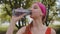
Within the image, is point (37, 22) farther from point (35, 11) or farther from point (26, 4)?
point (26, 4)

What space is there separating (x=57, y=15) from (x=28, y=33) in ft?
1.93

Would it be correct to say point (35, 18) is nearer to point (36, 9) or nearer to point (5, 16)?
point (36, 9)

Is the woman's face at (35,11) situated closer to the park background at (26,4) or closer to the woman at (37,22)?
the woman at (37,22)

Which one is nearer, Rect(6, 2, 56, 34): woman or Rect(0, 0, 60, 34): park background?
Rect(6, 2, 56, 34): woman

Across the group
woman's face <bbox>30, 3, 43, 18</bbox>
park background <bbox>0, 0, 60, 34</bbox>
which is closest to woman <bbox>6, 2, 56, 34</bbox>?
woman's face <bbox>30, 3, 43, 18</bbox>

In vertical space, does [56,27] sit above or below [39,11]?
below

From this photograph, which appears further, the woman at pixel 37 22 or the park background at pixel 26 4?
the park background at pixel 26 4

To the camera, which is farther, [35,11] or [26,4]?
[26,4]

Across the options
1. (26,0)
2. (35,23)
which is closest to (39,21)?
(35,23)

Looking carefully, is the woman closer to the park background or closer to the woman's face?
the woman's face

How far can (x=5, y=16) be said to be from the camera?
1133mm

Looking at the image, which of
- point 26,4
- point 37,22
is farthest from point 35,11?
point 26,4

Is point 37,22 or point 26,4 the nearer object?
point 37,22

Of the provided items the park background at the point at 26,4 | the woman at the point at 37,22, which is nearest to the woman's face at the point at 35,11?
the woman at the point at 37,22
